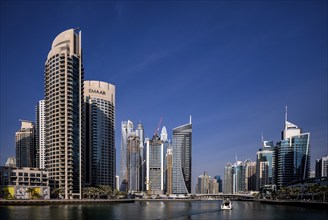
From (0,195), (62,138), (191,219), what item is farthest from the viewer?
(62,138)

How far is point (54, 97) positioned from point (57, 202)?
5961cm

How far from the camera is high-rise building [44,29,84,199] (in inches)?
7421

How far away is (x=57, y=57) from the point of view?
198m

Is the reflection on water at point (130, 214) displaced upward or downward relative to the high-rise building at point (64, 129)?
downward

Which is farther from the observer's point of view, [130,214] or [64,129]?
[64,129]

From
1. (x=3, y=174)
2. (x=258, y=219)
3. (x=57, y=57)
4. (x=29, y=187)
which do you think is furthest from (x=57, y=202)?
(x=258, y=219)

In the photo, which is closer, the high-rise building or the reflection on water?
the reflection on water

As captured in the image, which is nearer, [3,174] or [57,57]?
[3,174]

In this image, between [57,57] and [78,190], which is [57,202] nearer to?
[78,190]

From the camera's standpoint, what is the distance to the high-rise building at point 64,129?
188500 millimetres

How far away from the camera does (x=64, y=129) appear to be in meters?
190

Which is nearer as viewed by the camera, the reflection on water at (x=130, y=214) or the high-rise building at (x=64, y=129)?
the reflection on water at (x=130, y=214)

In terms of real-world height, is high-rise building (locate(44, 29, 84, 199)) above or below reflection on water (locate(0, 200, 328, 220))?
above

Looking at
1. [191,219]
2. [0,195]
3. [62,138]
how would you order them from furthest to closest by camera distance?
[62,138] < [0,195] < [191,219]
